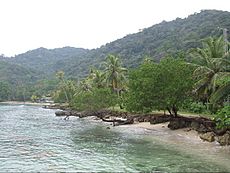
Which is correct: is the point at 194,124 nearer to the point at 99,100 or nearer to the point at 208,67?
the point at 208,67

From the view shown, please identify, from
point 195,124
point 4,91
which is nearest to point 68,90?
point 4,91

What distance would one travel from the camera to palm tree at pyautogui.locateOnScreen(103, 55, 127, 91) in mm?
68062

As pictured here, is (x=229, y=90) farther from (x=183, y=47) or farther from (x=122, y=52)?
(x=122, y=52)

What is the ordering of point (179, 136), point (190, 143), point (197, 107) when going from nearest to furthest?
point (190, 143) < point (179, 136) < point (197, 107)

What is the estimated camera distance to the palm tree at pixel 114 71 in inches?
2680

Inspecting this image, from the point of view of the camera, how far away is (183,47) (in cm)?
11419

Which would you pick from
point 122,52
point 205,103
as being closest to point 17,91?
point 122,52

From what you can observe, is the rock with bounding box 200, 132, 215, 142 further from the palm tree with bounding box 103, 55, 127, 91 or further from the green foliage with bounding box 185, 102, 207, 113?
the palm tree with bounding box 103, 55, 127, 91

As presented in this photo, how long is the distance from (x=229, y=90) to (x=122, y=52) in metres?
154

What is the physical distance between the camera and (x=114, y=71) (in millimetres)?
68125

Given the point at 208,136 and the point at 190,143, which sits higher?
the point at 208,136

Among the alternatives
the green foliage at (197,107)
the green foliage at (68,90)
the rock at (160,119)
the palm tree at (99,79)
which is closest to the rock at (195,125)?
the rock at (160,119)

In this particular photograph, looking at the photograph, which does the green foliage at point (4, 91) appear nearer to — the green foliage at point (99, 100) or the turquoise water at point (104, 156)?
the green foliage at point (99, 100)

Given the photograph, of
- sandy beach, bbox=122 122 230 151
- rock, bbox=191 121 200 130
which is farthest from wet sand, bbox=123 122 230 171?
rock, bbox=191 121 200 130
